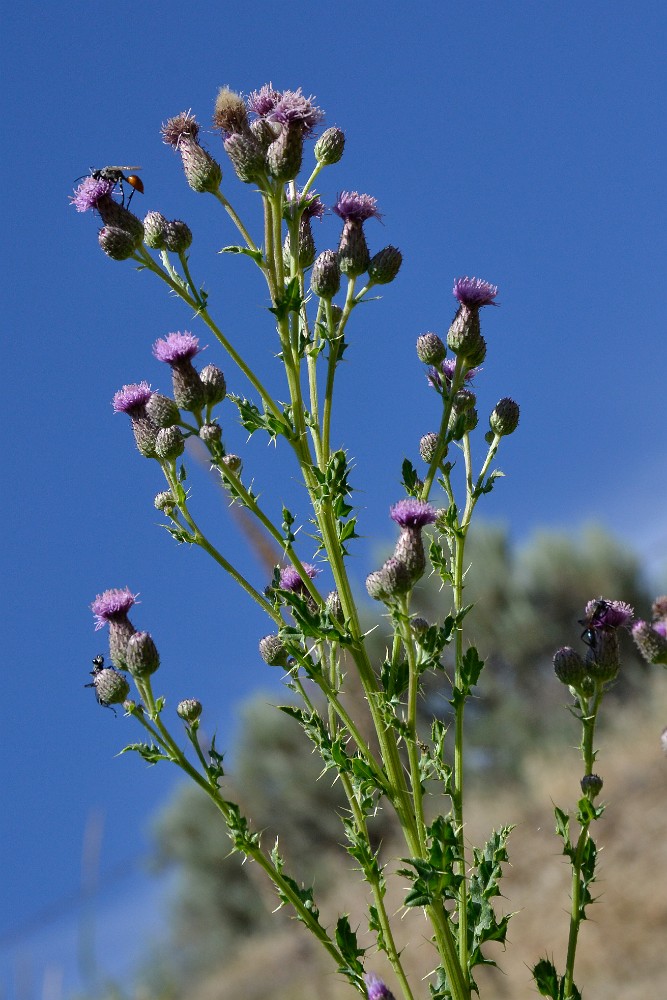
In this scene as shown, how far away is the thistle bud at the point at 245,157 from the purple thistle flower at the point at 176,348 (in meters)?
0.49

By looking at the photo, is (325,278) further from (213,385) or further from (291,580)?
(291,580)

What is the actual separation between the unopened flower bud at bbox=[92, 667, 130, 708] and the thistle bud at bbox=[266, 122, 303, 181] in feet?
4.57

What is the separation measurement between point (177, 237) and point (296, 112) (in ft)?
1.51

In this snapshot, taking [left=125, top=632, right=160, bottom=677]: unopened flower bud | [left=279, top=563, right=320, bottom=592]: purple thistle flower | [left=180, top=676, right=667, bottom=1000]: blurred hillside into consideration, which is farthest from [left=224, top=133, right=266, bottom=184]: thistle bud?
[left=180, top=676, right=667, bottom=1000]: blurred hillside

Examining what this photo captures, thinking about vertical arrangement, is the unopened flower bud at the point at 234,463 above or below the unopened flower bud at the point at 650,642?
above

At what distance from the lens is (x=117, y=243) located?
8.57 feet

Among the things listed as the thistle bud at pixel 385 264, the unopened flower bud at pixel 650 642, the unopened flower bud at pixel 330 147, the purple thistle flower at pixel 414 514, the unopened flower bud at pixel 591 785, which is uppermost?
the unopened flower bud at pixel 330 147

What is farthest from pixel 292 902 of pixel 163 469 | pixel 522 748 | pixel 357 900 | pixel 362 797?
pixel 522 748

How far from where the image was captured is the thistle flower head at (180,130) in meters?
2.77

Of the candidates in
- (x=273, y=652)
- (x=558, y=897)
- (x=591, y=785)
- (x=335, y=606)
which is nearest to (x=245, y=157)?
(x=335, y=606)

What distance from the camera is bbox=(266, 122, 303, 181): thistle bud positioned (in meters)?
2.48

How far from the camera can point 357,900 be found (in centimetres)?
1327

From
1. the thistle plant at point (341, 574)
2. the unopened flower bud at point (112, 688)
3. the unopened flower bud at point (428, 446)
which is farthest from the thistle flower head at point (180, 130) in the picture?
the unopened flower bud at point (112, 688)

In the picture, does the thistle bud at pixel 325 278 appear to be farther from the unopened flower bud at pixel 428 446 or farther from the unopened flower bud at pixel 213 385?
the unopened flower bud at pixel 428 446
